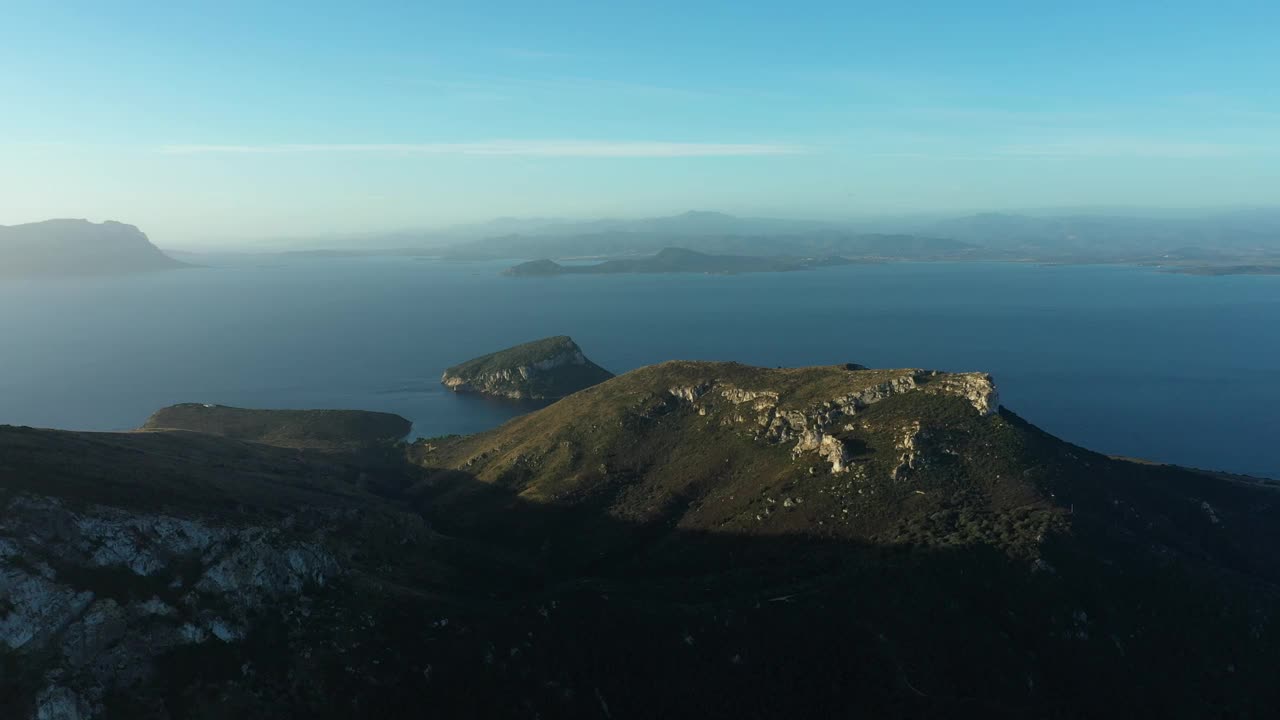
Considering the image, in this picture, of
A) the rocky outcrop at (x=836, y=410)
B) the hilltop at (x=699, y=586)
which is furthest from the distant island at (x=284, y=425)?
the rocky outcrop at (x=836, y=410)

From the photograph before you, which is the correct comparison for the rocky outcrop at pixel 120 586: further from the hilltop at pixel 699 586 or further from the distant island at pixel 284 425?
the distant island at pixel 284 425

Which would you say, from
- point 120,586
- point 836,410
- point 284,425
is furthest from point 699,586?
point 284,425

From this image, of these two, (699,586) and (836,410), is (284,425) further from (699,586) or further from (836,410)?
(836,410)

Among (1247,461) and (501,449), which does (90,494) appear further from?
(1247,461)

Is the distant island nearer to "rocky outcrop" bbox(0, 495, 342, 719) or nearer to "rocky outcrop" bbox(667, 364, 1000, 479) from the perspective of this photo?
"rocky outcrop" bbox(0, 495, 342, 719)

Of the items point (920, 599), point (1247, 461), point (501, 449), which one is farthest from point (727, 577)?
point (1247, 461)

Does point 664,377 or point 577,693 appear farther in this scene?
point 664,377
